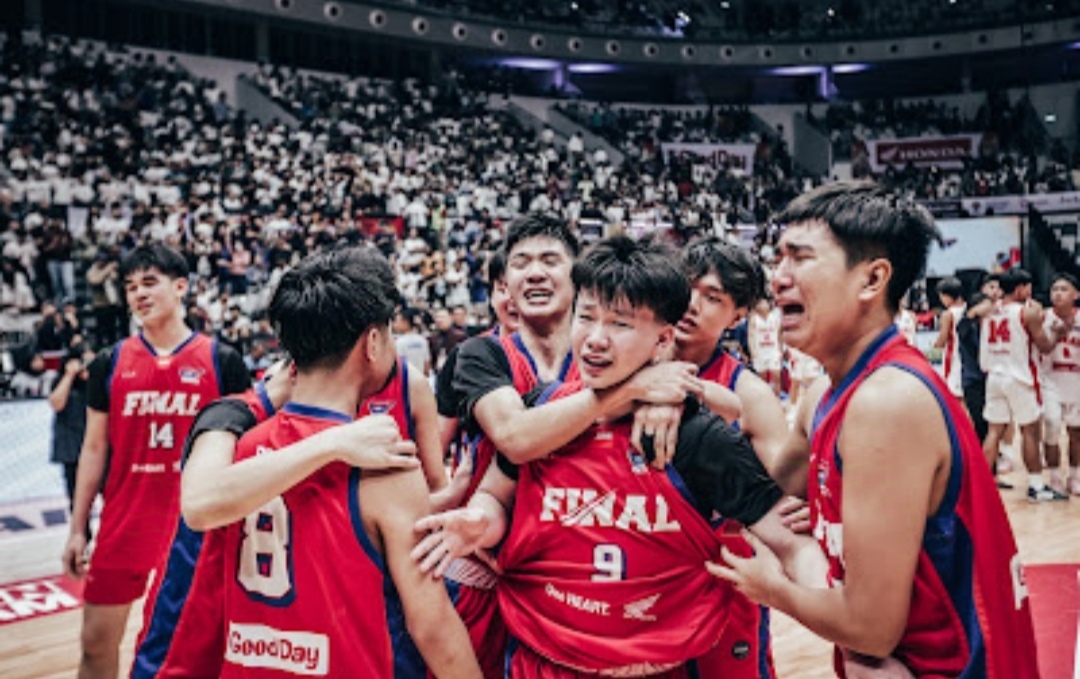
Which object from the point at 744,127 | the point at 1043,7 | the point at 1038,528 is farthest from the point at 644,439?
the point at 1043,7

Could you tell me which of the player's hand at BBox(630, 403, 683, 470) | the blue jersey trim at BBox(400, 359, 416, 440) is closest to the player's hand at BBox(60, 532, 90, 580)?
A: the blue jersey trim at BBox(400, 359, 416, 440)

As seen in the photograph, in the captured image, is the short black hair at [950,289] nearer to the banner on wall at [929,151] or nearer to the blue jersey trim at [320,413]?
the blue jersey trim at [320,413]

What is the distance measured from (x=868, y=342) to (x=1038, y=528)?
5.95 metres

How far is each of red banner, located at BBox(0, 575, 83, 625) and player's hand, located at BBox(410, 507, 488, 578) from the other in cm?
461

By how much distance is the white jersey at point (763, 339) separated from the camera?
1414 cm

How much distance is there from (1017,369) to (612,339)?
7068 millimetres

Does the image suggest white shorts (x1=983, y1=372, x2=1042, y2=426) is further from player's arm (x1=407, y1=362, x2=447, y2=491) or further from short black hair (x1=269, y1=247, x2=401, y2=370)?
short black hair (x1=269, y1=247, x2=401, y2=370)

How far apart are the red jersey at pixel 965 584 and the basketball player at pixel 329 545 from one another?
0.86 meters

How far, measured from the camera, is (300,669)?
1.93m

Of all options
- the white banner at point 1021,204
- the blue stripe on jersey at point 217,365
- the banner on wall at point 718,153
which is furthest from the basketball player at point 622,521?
the banner on wall at point 718,153

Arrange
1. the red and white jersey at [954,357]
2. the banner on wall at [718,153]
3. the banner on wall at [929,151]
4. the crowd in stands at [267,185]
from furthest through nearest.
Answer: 1. the banner on wall at [929,151]
2. the banner on wall at [718,153]
3. the crowd in stands at [267,185]
4. the red and white jersey at [954,357]

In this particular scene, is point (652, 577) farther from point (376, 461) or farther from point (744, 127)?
point (744, 127)

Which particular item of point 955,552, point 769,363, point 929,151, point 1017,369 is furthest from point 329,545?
point 929,151

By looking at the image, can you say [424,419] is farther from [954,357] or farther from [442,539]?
[954,357]
